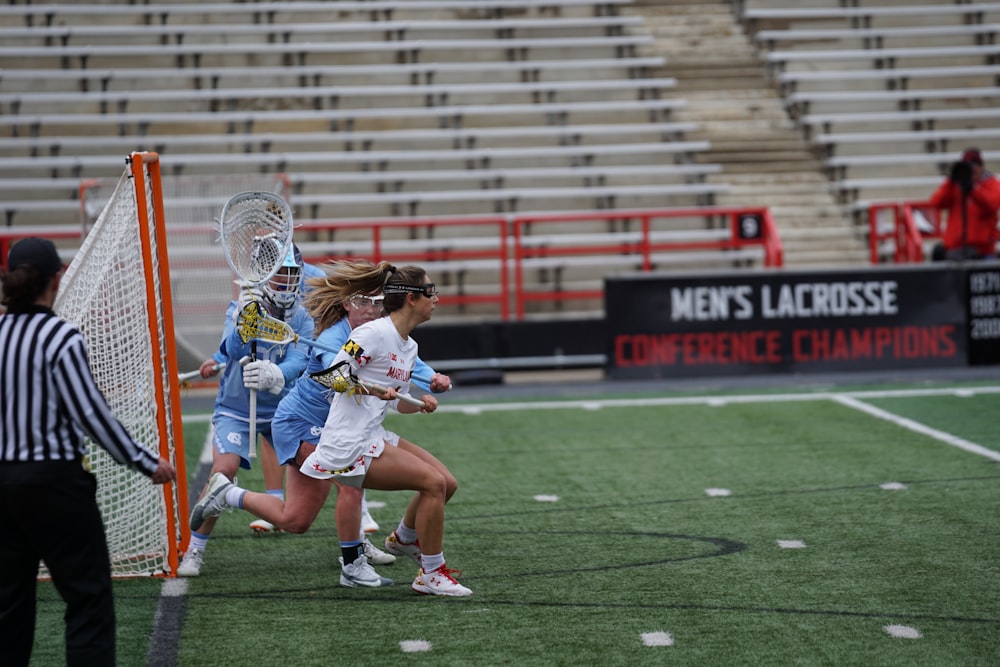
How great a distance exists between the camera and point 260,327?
6.39 m

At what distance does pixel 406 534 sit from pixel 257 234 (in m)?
1.64

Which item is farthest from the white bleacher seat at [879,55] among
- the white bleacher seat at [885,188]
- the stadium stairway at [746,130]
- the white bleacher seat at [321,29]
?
the white bleacher seat at [885,188]

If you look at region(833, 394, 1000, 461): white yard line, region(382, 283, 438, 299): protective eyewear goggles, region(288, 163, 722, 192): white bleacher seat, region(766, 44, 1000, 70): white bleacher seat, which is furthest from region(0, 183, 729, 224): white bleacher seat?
region(382, 283, 438, 299): protective eyewear goggles

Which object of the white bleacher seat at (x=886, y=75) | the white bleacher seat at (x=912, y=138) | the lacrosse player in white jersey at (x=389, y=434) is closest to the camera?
the lacrosse player in white jersey at (x=389, y=434)

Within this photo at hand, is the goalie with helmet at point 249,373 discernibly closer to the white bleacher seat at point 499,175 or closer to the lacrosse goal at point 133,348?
the lacrosse goal at point 133,348

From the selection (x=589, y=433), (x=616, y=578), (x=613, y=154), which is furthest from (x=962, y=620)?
(x=613, y=154)

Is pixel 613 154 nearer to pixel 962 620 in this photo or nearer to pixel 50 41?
pixel 50 41

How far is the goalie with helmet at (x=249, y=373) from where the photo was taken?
6.42 m

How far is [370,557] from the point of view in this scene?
269 inches

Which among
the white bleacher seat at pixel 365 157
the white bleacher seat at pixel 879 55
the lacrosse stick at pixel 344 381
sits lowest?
the lacrosse stick at pixel 344 381

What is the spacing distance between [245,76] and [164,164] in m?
2.05

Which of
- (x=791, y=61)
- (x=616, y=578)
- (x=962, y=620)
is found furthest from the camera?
(x=791, y=61)

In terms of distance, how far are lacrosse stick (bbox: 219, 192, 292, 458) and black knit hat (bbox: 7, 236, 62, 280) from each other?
79.9 inches

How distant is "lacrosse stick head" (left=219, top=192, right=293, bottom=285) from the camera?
6.36m
